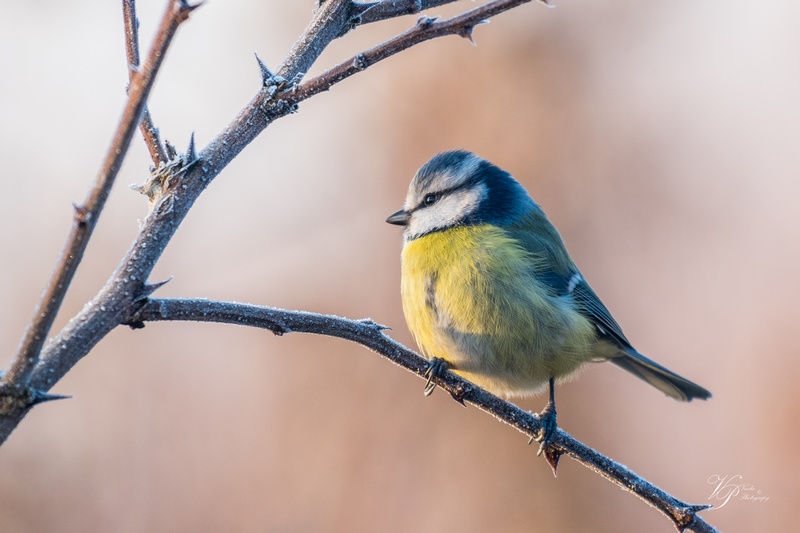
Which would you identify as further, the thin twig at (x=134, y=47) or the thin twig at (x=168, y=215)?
the thin twig at (x=134, y=47)

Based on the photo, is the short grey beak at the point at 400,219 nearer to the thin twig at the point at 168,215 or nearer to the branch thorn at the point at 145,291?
the thin twig at the point at 168,215

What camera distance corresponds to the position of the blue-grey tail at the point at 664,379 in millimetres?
3594

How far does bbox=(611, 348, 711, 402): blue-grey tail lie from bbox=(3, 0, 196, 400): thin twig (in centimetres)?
309

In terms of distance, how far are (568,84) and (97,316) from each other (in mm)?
5144

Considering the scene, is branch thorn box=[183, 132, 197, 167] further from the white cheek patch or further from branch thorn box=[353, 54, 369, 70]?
the white cheek patch

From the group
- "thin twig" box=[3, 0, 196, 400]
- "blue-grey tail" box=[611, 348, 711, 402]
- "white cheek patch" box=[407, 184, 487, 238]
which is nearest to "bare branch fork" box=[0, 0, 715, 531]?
"thin twig" box=[3, 0, 196, 400]

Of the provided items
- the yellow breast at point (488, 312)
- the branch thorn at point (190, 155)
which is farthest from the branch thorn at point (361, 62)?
the yellow breast at point (488, 312)

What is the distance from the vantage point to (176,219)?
1521 mm

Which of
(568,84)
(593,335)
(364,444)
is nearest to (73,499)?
(364,444)

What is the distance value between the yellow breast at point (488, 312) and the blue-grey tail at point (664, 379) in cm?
48

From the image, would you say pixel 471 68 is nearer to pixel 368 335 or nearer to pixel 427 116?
pixel 427 116

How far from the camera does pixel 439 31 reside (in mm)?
1607

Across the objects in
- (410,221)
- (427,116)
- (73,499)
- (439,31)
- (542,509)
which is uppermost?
(427,116)

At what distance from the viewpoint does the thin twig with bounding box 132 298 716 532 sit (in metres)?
1.48
